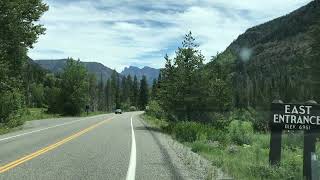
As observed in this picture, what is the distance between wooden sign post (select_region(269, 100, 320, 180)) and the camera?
11.3 metres

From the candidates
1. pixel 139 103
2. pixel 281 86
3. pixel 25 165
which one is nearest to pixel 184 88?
pixel 25 165

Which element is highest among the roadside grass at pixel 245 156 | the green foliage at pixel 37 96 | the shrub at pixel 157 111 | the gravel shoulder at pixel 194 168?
the green foliage at pixel 37 96

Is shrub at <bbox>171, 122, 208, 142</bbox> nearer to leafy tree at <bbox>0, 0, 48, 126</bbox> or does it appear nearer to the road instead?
the road

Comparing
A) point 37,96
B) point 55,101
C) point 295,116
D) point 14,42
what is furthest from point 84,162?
point 37,96

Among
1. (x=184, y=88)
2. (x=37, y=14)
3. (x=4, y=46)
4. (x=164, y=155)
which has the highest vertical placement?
(x=37, y=14)

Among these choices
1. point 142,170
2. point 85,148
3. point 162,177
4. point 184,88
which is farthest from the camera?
point 184,88

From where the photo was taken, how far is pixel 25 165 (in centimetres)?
1429

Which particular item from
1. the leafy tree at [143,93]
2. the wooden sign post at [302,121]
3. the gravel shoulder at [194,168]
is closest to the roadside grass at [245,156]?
the gravel shoulder at [194,168]

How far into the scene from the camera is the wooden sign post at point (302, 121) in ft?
37.0

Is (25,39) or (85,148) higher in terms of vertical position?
(25,39)

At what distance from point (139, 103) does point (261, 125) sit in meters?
149

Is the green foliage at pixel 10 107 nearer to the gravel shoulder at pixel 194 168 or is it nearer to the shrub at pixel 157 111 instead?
the shrub at pixel 157 111

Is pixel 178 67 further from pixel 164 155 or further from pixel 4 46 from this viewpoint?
pixel 164 155

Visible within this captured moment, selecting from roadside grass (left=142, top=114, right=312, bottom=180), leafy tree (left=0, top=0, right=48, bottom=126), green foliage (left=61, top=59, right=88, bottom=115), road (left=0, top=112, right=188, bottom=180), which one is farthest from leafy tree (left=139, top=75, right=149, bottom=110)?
road (left=0, top=112, right=188, bottom=180)
